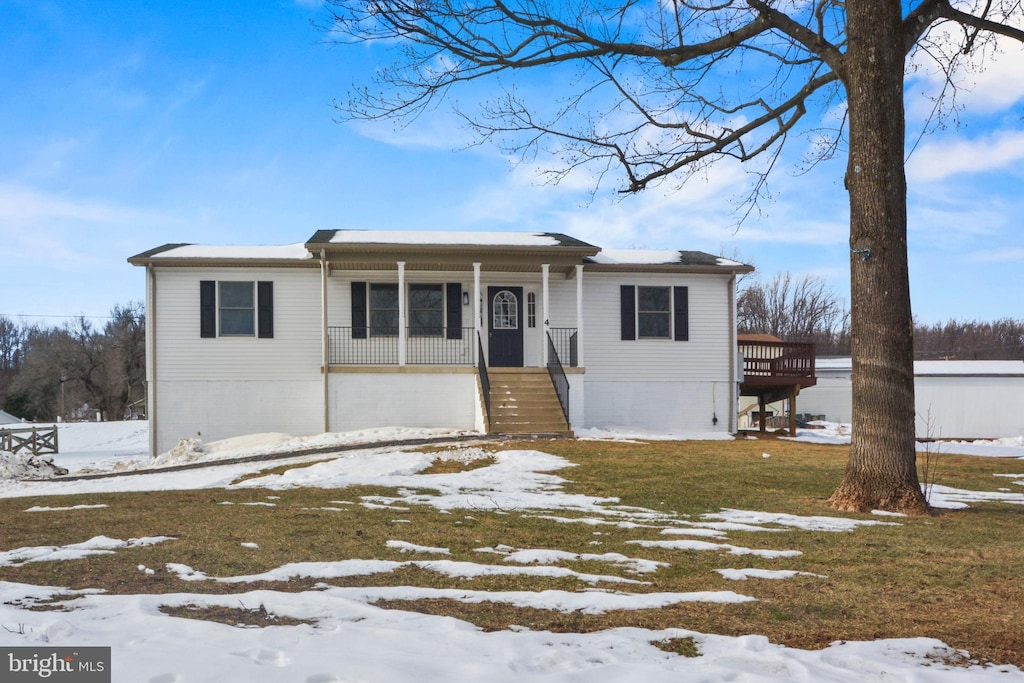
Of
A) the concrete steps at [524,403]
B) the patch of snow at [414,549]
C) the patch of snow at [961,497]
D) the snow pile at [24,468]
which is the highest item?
the concrete steps at [524,403]

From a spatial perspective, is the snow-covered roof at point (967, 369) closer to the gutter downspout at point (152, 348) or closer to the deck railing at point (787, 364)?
the deck railing at point (787, 364)

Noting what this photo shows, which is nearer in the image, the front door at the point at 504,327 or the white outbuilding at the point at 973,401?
the front door at the point at 504,327

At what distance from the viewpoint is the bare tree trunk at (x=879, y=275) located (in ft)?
25.3

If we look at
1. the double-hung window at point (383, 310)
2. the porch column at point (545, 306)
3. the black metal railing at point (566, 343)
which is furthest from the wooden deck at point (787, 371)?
the double-hung window at point (383, 310)

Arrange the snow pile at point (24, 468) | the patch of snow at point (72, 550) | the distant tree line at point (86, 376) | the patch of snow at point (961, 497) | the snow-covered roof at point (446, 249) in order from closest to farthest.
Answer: the patch of snow at point (72, 550) < the patch of snow at point (961, 497) < the snow pile at point (24, 468) < the snow-covered roof at point (446, 249) < the distant tree line at point (86, 376)

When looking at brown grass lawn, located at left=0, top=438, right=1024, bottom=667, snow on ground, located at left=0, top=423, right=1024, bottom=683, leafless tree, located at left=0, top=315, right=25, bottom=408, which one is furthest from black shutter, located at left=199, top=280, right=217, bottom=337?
leafless tree, located at left=0, top=315, right=25, bottom=408

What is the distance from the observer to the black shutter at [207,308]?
1766cm

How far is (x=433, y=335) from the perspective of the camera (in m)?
18.5

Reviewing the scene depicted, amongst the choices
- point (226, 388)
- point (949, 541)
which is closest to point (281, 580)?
point (949, 541)

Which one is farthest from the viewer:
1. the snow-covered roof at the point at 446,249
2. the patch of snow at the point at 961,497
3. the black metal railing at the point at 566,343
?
the black metal railing at the point at 566,343

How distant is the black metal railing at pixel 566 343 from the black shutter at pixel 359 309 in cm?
425

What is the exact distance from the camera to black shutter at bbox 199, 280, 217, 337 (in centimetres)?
1766

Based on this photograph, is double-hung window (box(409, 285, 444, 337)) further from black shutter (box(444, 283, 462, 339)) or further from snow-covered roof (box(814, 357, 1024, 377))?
snow-covered roof (box(814, 357, 1024, 377))

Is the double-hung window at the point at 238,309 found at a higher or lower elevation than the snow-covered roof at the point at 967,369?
higher
